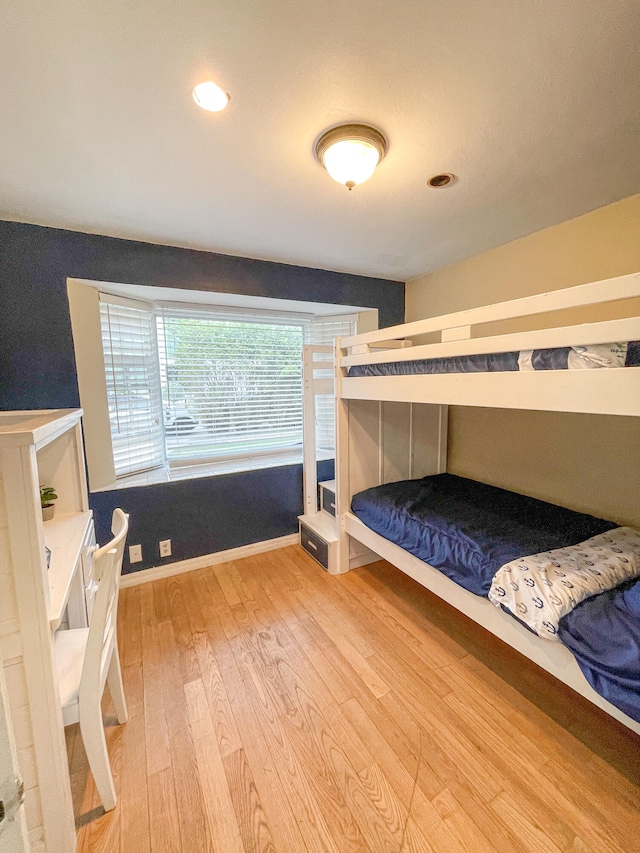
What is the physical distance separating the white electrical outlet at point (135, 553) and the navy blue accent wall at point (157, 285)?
1.5 inches

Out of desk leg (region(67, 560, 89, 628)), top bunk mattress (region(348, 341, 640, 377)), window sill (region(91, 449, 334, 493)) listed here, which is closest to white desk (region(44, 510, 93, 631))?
desk leg (region(67, 560, 89, 628))

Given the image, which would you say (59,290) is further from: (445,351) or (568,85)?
(568,85)

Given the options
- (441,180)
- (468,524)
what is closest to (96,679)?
(468,524)

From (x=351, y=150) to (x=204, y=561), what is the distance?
259 cm

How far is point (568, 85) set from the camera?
103 centimetres

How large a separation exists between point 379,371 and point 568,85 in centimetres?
127

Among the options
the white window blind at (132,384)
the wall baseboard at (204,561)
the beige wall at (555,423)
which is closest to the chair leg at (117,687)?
the wall baseboard at (204,561)

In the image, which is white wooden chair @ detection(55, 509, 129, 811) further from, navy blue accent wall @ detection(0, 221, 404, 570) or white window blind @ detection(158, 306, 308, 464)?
white window blind @ detection(158, 306, 308, 464)

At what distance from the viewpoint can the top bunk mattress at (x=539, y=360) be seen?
992 millimetres

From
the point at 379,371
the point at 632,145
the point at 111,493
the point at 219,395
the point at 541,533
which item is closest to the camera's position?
the point at 632,145

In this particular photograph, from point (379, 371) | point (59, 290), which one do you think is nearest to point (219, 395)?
point (59, 290)

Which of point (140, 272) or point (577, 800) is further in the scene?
point (140, 272)

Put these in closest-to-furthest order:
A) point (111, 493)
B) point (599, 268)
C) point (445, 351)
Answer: point (445, 351) < point (599, 268) < point (111, 493)

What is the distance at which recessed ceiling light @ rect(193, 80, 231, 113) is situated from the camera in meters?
1.00
